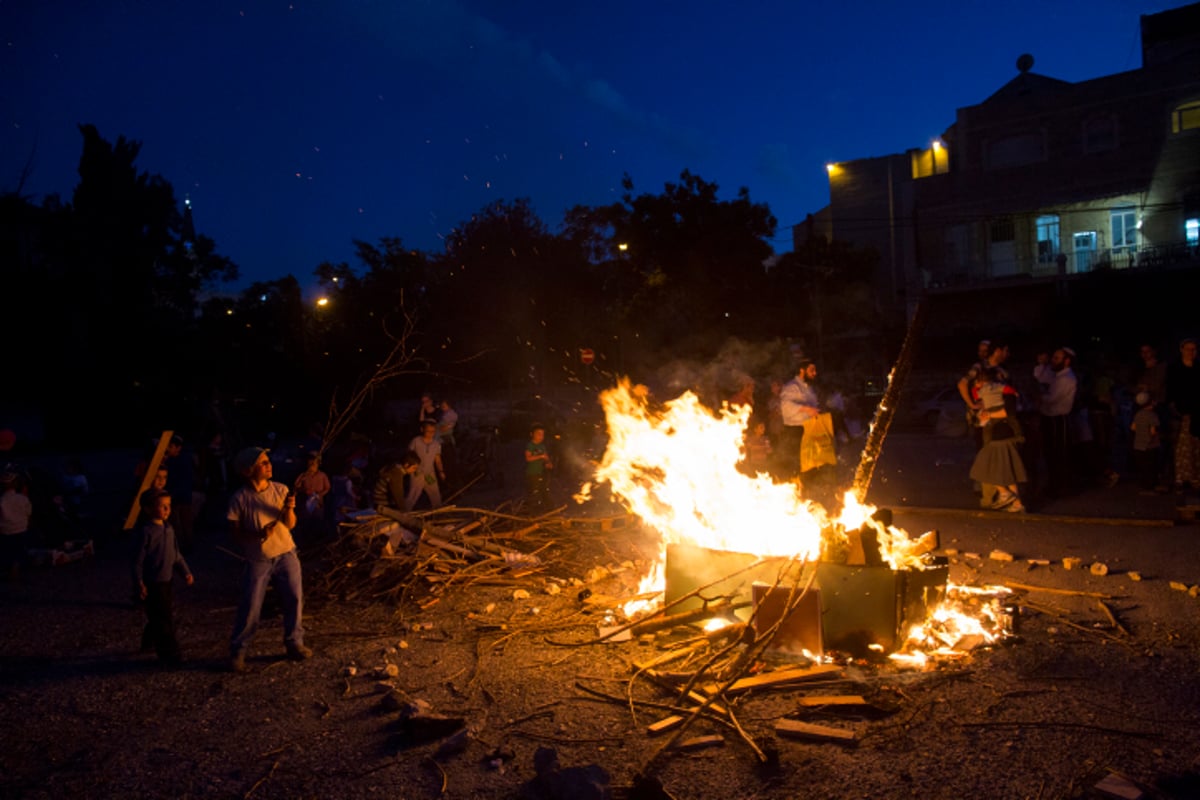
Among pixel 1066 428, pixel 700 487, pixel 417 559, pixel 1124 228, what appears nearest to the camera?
pixel 700 487

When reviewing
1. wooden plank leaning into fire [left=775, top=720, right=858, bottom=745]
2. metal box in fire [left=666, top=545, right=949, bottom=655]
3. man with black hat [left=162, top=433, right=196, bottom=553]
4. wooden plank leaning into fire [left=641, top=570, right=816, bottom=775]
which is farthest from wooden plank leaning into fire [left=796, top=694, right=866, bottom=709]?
man with black hat [left=162, top=433, right=196, bottom=553]

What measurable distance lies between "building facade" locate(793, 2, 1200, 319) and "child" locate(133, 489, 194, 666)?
29.5m

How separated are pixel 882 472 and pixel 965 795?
413 inches

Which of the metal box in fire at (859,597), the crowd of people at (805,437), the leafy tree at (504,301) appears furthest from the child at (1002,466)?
the leafy tree at (504,301)

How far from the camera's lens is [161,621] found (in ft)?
19.8

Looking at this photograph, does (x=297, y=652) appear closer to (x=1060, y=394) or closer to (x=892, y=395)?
(x=892, y=395)

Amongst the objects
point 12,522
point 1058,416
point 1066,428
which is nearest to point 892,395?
point 1058,416

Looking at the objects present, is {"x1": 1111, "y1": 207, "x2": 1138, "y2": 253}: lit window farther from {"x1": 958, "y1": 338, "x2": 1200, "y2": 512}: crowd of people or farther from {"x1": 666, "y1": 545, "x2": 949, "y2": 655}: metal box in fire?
{"x1": 666, "y1": 545, "x2": 949, "y2": 655}: metal box in fire

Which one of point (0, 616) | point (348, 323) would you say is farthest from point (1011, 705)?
point (348, 323)

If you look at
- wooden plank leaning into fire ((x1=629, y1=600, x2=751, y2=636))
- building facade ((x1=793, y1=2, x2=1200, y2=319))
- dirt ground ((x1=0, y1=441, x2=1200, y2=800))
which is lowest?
dirt ground ((x1=0, y1=441, x2=1200, y2=800))

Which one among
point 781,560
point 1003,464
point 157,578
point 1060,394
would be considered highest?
point 1060,394

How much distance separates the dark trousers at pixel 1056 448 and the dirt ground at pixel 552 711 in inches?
113

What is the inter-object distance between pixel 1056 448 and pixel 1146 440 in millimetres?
1083

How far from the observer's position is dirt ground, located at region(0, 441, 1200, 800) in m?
3.83
